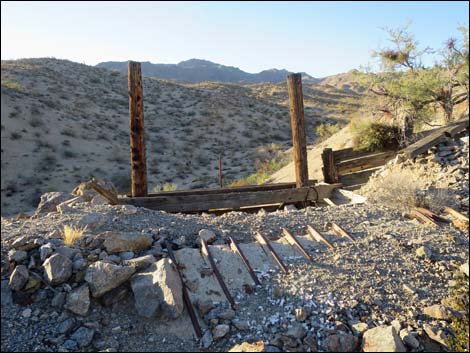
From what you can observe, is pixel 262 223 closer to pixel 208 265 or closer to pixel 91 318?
pixel 208 265

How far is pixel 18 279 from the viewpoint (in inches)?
161

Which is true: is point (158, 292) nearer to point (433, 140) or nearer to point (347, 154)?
point (433, 140)

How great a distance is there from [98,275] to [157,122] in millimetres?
28488

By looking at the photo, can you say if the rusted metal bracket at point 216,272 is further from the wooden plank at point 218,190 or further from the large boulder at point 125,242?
the wooden plank at point 218,190

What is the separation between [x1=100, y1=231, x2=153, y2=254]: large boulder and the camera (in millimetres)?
4879

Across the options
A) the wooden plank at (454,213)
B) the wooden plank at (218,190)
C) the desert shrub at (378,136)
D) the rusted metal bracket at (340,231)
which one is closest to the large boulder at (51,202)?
the wooden plank at (218,190)

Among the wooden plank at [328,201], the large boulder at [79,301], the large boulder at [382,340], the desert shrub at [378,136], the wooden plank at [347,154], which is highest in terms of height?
the desert shrub at [378,136]

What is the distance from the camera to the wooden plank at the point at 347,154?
10.5m

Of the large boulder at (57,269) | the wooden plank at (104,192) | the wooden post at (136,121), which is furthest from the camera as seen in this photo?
the wooden post at (136,121)

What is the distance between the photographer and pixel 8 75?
32.1 metres

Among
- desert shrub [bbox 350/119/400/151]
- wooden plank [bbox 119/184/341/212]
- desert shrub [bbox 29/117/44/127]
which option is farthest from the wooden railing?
desert shrub [bbox 29/117/44/127]

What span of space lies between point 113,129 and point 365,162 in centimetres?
2151

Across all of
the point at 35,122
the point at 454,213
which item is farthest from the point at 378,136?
the point at 35,122

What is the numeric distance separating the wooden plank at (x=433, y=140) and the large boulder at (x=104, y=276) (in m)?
6.74
